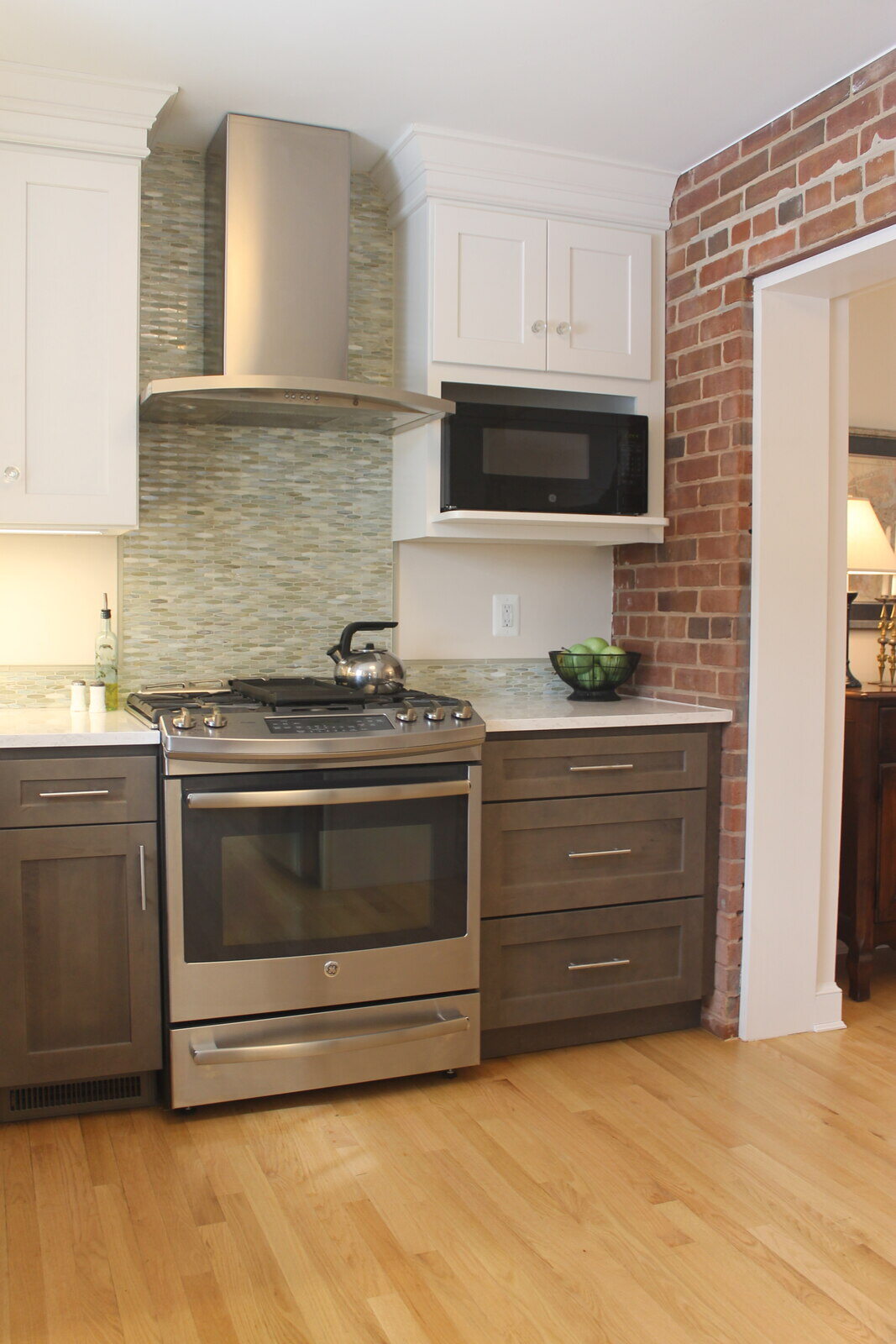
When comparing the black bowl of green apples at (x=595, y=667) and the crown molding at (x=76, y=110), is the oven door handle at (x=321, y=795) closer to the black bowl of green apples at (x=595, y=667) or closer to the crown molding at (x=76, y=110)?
the black bowl of green apples at (x=595, y=667)

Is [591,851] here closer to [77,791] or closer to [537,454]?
[537,454]

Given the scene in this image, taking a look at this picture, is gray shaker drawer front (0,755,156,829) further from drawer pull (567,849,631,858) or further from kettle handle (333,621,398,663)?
drawer pull (567,849,631,858)

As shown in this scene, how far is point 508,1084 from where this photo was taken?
2.59m

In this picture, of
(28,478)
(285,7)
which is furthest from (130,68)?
Result: (28,478)

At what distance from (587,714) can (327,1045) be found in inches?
39.7

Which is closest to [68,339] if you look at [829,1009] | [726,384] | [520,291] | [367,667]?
[367,667]

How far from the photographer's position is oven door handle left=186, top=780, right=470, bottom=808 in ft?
7.65

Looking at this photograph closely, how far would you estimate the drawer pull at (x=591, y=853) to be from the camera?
9.02ft

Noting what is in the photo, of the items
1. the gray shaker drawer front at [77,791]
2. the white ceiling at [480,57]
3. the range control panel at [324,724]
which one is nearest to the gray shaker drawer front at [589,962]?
the range control panel at [324,724]

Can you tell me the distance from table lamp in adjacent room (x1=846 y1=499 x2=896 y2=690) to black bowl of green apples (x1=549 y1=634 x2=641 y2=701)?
2.79 feet

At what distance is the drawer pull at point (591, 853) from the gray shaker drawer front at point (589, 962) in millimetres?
140

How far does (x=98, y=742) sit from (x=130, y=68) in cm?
151

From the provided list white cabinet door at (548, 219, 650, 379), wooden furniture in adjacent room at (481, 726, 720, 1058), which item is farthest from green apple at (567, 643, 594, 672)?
white cabinet door at (548, 219, 650, 379)

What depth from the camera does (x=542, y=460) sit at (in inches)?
114
